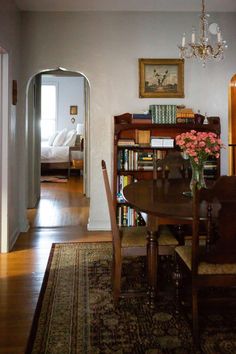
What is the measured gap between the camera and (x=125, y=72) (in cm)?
469

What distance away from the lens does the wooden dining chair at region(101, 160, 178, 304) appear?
8.37ft

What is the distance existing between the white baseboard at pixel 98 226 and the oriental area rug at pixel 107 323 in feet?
4.96

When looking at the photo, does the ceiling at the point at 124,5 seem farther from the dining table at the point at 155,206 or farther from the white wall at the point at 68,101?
the white wall at the point at 68,101

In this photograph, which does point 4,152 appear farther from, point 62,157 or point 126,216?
point 62,157

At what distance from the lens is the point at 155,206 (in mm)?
2400

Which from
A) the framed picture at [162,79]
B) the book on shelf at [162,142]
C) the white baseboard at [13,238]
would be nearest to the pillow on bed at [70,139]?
the framed picture at [162,79]

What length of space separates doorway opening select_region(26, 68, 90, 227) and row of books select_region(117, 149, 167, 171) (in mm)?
1124

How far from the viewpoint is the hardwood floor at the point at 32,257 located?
2.36 m

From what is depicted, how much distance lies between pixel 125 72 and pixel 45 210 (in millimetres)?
2403

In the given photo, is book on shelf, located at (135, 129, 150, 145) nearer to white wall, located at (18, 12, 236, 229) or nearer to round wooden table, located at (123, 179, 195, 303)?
white wall, located at (18, 12, 236, 229)

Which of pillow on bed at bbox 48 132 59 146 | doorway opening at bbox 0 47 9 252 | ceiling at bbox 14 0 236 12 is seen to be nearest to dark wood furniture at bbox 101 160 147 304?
doorway opening at bbox 0 47 9 252

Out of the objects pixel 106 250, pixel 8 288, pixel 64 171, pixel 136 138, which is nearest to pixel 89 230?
pixel 106 250

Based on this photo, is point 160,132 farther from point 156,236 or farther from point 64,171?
point 64,171

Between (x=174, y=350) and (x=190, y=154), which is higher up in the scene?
(x=190, y=154)
